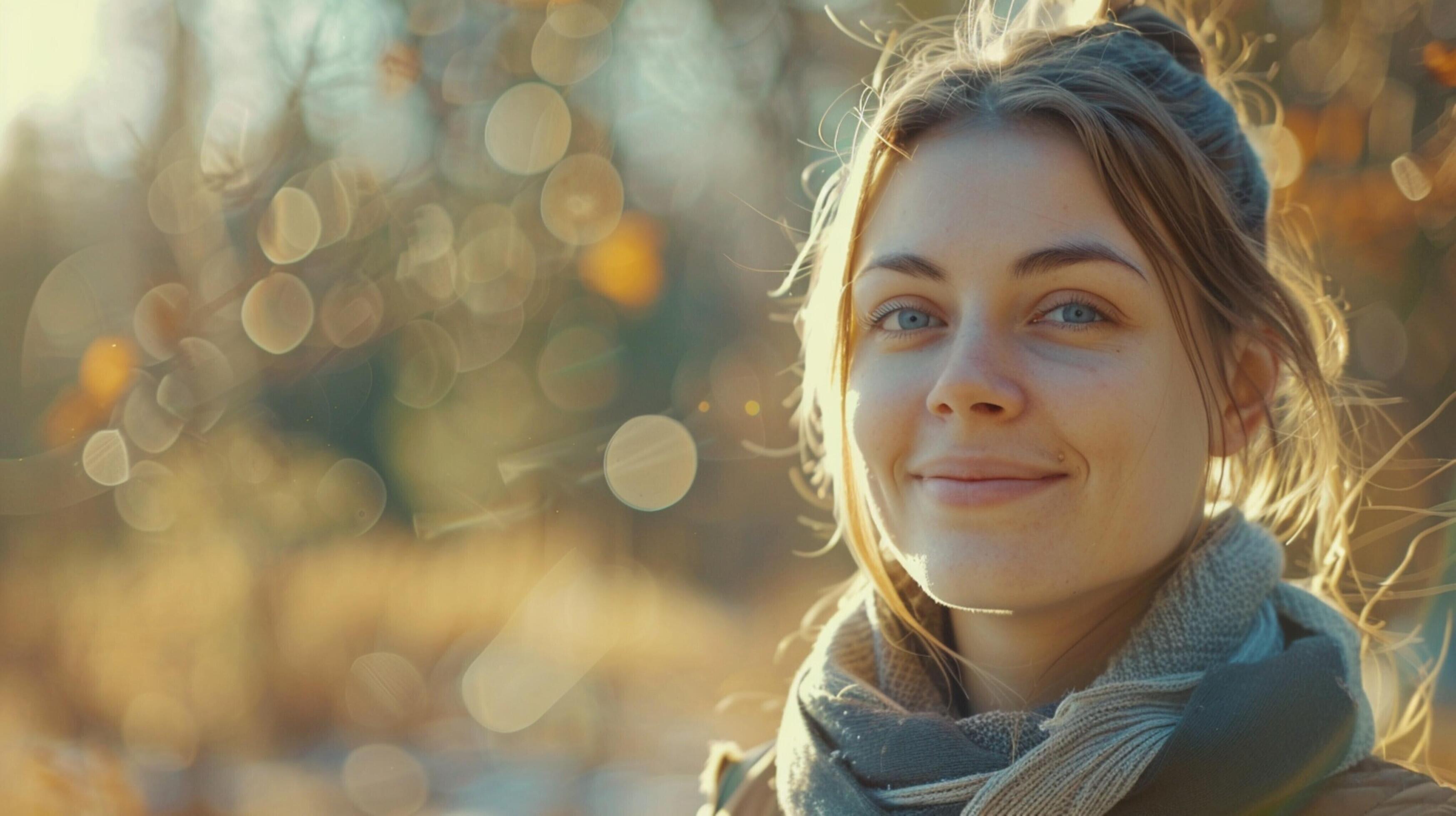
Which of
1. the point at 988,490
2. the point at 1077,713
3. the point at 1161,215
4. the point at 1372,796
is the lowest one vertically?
the point at 1372,796

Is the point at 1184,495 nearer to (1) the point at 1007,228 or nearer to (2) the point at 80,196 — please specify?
(1) the point at 1007,228

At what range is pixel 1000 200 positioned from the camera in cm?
158

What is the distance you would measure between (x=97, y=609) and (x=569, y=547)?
12.9 ft

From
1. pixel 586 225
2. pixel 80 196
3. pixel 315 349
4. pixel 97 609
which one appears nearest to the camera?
pixel 97 609

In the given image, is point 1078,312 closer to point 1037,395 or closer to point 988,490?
point 1037,395

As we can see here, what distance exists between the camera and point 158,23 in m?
6.12

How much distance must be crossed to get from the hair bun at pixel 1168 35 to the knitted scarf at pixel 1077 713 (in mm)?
765

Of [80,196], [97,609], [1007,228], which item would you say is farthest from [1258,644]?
[80,196]

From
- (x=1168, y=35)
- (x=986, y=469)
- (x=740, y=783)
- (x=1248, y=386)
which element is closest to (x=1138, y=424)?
(x=986, y=469)

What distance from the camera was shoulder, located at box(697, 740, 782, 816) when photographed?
1987 mm

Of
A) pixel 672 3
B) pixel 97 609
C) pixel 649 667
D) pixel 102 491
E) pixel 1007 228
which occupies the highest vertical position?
pixel 672 3

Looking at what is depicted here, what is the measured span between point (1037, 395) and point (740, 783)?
99 centimetres

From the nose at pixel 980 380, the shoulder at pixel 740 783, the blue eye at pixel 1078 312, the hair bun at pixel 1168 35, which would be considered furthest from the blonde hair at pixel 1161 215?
the shoulder at pixel 740 783

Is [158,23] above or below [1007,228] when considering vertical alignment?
above
